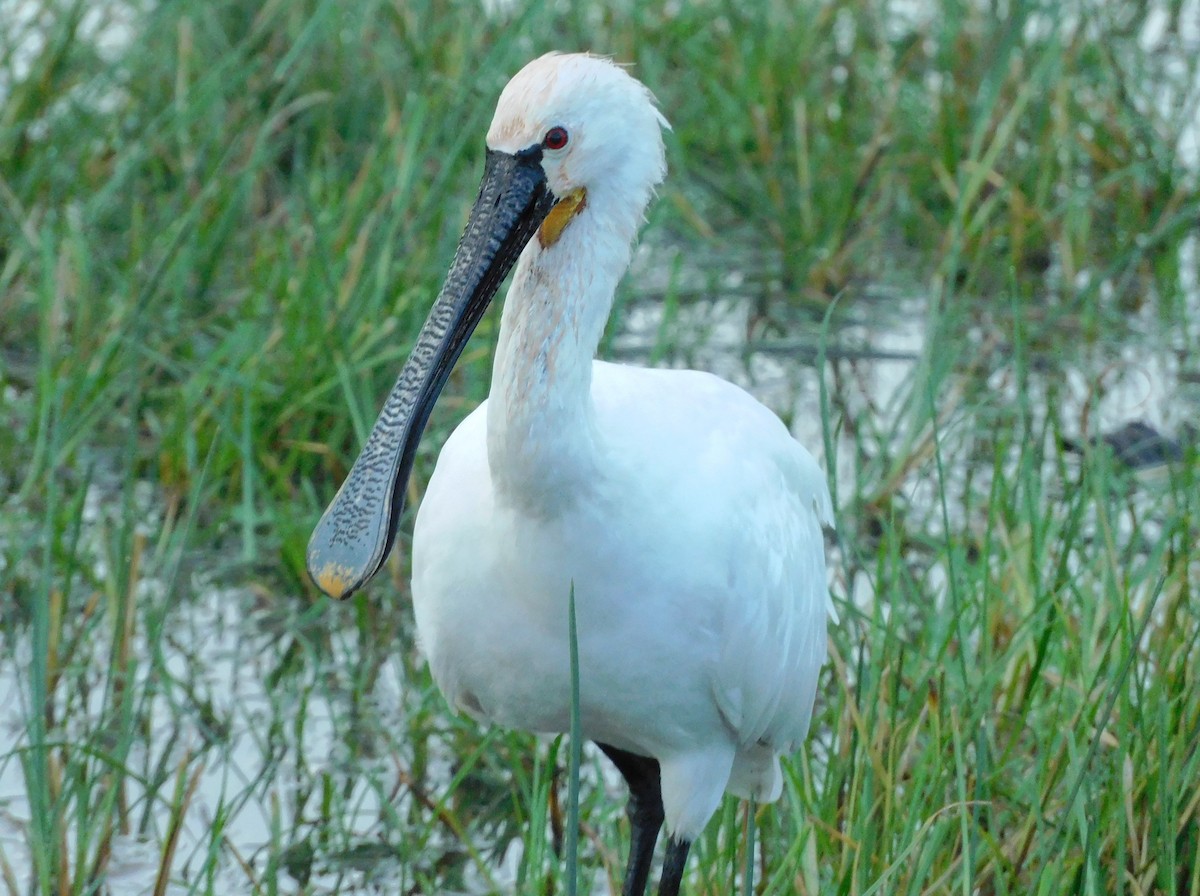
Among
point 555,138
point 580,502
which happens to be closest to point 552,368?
point 580,502

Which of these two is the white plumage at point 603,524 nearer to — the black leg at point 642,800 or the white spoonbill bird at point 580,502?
the white spoonbill bird at point 580,502

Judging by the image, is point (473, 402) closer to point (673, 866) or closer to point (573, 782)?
point (673, 866)

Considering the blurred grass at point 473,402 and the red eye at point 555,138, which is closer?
the red eye at point 555,138

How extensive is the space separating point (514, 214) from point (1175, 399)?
11.0 feet

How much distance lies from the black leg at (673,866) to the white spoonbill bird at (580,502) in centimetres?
7

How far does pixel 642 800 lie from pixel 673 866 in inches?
10.6

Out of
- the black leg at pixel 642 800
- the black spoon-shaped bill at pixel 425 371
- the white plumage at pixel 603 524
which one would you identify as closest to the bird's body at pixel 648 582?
the white plumage at pixel 603 524

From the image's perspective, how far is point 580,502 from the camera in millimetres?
2725

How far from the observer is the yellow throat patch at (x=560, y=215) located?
9.19 ft

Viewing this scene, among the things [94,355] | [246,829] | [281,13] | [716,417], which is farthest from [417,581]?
[281,13]

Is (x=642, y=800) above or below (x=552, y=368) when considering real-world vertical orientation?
below

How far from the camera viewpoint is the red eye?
108 inches

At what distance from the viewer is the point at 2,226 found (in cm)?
521

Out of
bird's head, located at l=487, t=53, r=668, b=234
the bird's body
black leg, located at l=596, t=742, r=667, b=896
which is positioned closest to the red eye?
bird's head, located at l=487, t=53, r=668, b=234
